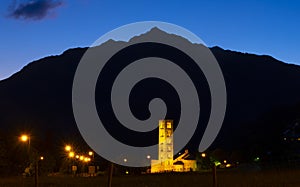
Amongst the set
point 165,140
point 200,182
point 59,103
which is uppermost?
point 59,103

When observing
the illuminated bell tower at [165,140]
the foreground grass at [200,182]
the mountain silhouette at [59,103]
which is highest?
the mountain silhouette at [59,103]

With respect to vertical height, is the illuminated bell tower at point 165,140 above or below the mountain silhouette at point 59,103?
below

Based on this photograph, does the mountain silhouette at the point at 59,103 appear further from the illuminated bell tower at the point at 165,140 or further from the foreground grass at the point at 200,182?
the foreground grass at the point at 200,182

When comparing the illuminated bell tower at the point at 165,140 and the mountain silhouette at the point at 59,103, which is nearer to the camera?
the illuminated bell tower at the point at 165,140

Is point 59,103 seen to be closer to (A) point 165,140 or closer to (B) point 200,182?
(A) point 165,140

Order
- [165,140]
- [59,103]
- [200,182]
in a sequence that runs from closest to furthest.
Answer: [200,182] < [165,140] < [59,103]

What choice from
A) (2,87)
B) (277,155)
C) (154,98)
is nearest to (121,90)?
(154,98)

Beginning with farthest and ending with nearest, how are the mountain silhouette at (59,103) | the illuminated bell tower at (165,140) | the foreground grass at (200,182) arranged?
the mountain silhouette at (59,103) < the illuminated bell tower at (165,140) < the foreground grass at (200,182)

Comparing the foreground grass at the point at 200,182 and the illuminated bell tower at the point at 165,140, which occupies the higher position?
the illuminated bell tower at the point at 165,140

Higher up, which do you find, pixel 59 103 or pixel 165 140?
pixel 59 103

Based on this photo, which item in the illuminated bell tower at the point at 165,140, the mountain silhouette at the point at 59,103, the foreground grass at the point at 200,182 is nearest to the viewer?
the foreground grass at the point at 200,182

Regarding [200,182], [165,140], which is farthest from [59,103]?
[200,182]

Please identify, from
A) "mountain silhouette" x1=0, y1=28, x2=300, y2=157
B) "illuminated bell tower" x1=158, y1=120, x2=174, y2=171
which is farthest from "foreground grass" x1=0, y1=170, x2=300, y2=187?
"mountain silhouette" x1=0, y1=28, x2=300, y2=157

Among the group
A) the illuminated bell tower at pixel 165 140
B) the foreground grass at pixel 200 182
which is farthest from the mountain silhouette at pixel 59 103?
the foreground grass at pixel 200 182
